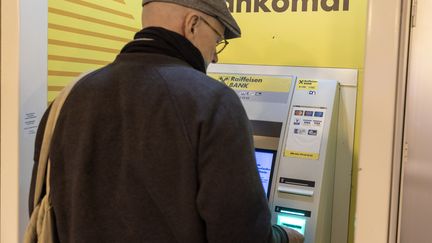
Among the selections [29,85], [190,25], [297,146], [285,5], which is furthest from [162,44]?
[285,5]

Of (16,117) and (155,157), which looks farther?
(16,117)

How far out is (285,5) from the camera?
2.46 meters

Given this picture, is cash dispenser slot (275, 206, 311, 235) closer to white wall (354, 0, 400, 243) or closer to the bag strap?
white wall (354, 0, 400, 243)

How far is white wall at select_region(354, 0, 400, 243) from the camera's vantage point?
42.4 inches

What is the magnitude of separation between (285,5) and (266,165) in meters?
0.89

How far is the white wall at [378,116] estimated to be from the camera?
1.08 meters

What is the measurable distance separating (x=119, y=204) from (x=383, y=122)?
2.11ft

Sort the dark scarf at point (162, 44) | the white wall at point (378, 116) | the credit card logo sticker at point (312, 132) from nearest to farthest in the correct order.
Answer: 1. the white wall at point (378, 116)
2. the dark scarf at point (162, 44)
3. the credit card logo sticker at point (312, 132)

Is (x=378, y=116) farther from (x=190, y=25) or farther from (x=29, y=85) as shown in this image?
(x=29, y=85)

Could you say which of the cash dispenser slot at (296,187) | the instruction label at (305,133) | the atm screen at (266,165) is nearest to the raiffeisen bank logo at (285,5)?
the instruction label at (305,133)

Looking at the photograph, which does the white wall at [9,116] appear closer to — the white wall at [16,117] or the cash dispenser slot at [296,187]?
the white wall at [16,117]

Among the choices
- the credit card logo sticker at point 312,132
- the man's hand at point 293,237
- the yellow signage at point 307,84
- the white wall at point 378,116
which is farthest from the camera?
the yellow signage at point 307,84

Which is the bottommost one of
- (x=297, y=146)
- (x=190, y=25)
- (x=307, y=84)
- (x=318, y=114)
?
(x=297, y=146)

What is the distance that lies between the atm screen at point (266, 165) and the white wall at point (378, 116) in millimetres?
847
